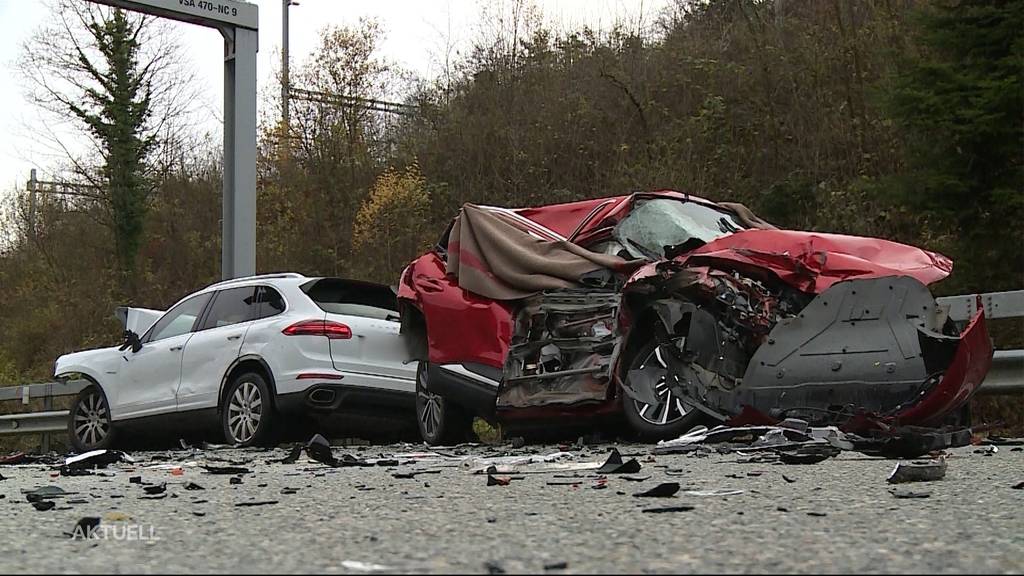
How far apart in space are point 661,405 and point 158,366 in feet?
17.9

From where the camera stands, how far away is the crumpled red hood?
7.48 meters

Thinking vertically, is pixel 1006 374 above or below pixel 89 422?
above

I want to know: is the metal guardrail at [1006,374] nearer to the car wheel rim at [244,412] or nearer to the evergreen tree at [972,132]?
→ the evergreen tree at [972,132]

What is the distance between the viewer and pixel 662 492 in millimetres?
4605

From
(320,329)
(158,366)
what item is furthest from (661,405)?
(158,366)

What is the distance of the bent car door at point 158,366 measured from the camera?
436 inches

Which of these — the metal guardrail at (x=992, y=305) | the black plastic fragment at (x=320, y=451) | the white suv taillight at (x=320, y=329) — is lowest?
the black plastic fragment at (x=320, y=451)

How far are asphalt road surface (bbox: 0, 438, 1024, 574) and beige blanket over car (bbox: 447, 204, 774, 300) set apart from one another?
287 cm

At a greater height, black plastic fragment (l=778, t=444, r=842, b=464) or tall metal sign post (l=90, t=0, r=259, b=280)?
tall metal sign post (l=90, t=0, r=259, b=280)

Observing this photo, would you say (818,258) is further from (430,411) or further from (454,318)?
(430,411)

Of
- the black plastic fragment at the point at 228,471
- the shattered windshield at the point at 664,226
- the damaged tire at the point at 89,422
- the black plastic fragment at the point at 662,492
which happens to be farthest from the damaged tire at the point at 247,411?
the black plastic fragment at the point at 662,492

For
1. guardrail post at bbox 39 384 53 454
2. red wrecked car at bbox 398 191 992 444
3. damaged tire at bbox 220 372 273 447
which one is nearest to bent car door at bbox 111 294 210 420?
damaged tire at bbox 220 372 273 447

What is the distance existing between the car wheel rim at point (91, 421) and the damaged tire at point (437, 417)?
4.01m

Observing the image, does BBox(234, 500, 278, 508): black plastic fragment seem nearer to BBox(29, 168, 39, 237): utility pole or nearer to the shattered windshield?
the shattered windshield
